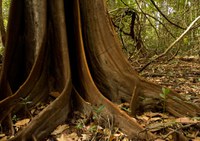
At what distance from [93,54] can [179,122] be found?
1.28 meters

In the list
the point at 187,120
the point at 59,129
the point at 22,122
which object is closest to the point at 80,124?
the point at 59,129

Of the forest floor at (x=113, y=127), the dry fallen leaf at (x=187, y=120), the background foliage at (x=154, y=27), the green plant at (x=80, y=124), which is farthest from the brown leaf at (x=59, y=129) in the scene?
the background foliage at (x=154, y=27)

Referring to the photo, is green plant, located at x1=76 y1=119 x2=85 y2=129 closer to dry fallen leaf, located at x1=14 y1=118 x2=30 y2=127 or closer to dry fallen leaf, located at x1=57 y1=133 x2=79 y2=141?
dry fallen leaf, located at x1=57 y1=133 x2=79 y2=141

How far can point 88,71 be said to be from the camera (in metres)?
3.11

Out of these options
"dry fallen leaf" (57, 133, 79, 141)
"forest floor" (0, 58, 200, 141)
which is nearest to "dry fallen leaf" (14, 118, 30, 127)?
"forest floor" (0, 58, 200, 141)

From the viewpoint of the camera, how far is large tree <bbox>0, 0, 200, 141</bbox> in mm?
2979

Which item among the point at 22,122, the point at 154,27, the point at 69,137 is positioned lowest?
the point at 69,137

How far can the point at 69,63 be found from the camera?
10.3 feet

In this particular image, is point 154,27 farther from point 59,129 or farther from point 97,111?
point 59,129

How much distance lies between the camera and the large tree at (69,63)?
2.98 meters

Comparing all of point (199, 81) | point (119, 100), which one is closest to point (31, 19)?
point (119, 100)

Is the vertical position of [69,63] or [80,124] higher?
[69,63]

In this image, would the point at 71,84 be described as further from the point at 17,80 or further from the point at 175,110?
the point at 175,110

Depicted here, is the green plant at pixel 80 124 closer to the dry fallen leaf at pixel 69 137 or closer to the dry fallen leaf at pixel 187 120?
the dry fallen leaf at pixel 69 137
